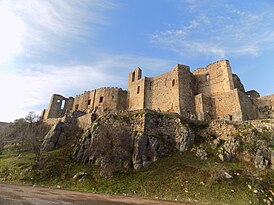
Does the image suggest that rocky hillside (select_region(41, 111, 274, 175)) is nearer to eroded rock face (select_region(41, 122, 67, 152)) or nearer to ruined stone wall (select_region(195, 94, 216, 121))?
eroded rock face (select_region(41, 122, 67, 152))

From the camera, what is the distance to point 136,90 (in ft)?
153

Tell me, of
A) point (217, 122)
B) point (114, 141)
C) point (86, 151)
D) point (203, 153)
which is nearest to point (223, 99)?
point (217, 122)

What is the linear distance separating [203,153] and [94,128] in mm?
13456

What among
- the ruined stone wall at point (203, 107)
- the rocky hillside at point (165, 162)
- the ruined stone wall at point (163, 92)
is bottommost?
the rocky hillside at point (165, 162)

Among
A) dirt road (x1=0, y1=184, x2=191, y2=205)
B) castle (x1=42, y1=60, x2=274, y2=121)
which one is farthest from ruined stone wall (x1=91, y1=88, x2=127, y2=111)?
dirt road (x1=0, y1=184, x2=191, y2=205)

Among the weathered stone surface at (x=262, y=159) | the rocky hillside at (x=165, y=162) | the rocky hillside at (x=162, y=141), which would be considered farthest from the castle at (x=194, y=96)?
the weathered stone surface at (x=262, y=159)

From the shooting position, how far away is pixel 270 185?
16.0 metres

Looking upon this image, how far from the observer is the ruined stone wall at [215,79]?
123 feet

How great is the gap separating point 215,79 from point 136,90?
1739cm

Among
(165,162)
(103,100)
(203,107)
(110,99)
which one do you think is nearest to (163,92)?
(203,107)

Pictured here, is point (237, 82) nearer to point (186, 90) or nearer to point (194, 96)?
point (194, 96)

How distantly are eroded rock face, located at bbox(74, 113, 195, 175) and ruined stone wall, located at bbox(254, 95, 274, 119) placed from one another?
18.7m

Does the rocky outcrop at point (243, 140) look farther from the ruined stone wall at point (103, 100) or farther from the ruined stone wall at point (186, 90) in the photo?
the ruined stone wall at point (103, 100)

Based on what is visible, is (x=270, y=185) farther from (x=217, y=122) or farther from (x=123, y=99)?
(x=123, y=99)
